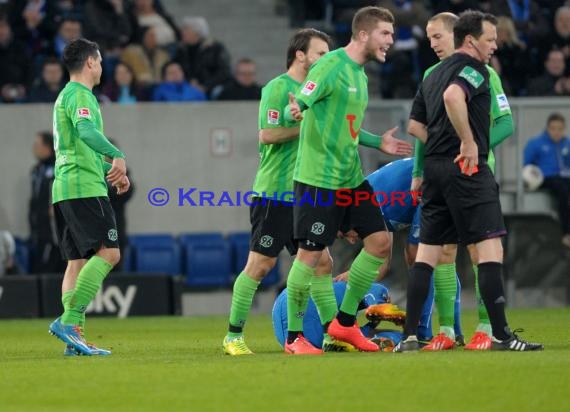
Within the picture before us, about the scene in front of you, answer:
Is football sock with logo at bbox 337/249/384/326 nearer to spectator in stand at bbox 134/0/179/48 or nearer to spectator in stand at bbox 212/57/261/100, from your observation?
spectator in stand at bbox 212/57/261/100

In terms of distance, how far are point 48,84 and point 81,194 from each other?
852 cm

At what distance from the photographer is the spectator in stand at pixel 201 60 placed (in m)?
19.8

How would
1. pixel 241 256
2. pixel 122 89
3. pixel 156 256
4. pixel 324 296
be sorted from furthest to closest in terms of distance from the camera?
pixel 122 89 → pixel 241 256 → pixel 156 256 → pixel 324 296

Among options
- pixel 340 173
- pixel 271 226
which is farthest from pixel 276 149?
pixel 340 173

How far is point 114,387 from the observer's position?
7.86 meters

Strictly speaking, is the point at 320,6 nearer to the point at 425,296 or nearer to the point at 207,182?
the point at 207,182

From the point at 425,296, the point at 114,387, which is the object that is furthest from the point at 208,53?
the point at 114,387

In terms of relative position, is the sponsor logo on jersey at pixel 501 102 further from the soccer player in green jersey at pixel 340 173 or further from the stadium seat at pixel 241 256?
the stadium seat at pixel 241 256

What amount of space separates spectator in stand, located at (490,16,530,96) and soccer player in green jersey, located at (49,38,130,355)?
415 inches

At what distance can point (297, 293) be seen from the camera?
32.3 feet

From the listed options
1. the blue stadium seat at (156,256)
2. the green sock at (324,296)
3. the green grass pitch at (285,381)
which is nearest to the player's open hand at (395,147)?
the green sock at (324,296)

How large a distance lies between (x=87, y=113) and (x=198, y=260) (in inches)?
331

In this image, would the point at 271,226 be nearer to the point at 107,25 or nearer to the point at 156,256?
the point at 156,256

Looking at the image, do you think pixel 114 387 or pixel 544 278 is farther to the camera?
pixel 544 278
